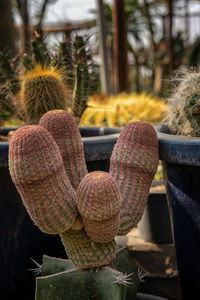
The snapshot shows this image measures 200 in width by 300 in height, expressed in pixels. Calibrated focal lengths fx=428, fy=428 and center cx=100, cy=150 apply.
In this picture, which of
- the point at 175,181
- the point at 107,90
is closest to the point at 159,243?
the point at 175,181

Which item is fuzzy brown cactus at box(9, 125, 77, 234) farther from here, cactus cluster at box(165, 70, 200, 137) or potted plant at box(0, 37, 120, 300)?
cactus cluster at box(165, 70, 200, 137)

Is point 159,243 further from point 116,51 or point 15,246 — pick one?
point 116,51

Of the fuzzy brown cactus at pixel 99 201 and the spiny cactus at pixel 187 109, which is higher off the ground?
the spiny cactus at pixel 187 109

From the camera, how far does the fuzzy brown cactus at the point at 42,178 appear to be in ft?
4.40

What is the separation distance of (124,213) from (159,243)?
1.39m

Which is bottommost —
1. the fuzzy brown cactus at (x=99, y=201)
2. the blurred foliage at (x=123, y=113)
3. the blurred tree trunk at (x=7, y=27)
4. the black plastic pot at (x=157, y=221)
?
the black plastic pot at (x=157, y=221)

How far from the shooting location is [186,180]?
1.73 meters

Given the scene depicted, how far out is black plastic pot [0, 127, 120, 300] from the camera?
1905mm

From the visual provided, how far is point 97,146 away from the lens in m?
1.92

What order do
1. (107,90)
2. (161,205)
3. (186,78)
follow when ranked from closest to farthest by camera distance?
(186,78) → (161,205) → (107,90)

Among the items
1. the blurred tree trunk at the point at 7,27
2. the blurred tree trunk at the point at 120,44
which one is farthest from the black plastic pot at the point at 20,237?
the blurred tree trunk at the point at 120,44

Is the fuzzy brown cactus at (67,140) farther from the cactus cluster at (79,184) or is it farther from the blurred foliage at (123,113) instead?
the blurred foliage at (123,113)

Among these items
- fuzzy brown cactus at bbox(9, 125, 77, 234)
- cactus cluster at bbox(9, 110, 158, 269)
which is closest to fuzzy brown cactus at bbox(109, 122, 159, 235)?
cactus cluster at bbox(9, 110, 158, 269)

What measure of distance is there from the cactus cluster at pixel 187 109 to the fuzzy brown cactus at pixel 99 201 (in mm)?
637
